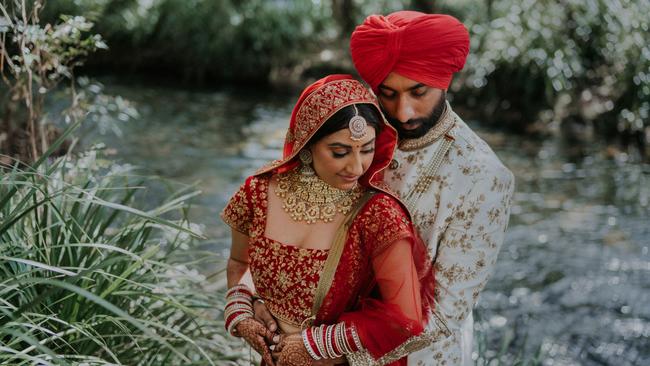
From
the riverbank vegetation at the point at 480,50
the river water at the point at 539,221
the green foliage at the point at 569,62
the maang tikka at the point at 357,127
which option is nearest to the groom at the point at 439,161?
the maang tikka at the point at 357,127

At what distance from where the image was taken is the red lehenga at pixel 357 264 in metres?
1.97

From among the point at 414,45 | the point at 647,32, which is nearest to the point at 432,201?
the point at 414,45

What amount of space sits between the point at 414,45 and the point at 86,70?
10.6 metres

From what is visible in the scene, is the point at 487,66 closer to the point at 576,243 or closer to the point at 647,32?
the point at 647,32

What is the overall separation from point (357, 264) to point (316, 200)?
0.21 m

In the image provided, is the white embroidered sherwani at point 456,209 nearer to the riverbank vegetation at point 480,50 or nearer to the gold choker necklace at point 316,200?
the gold choker necklace at point 316,200

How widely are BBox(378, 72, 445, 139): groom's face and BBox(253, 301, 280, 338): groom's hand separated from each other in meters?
0.66

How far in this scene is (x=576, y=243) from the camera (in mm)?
6039

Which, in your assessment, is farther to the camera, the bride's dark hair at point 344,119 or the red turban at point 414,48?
the red turban at point 414,48

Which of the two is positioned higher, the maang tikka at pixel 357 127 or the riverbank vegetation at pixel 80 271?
the maang tikka at pixel 357 127

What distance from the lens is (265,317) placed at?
2139 millimetres

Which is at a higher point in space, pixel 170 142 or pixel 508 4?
pixel 508 4

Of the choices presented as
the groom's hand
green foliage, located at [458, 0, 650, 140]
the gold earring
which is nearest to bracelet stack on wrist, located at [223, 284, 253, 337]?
the groom's hand

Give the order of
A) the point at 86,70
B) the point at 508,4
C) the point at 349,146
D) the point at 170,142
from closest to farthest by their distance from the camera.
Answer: the point at 349,146
the point at 170,142
the point at 508,4
the point at 86,70
